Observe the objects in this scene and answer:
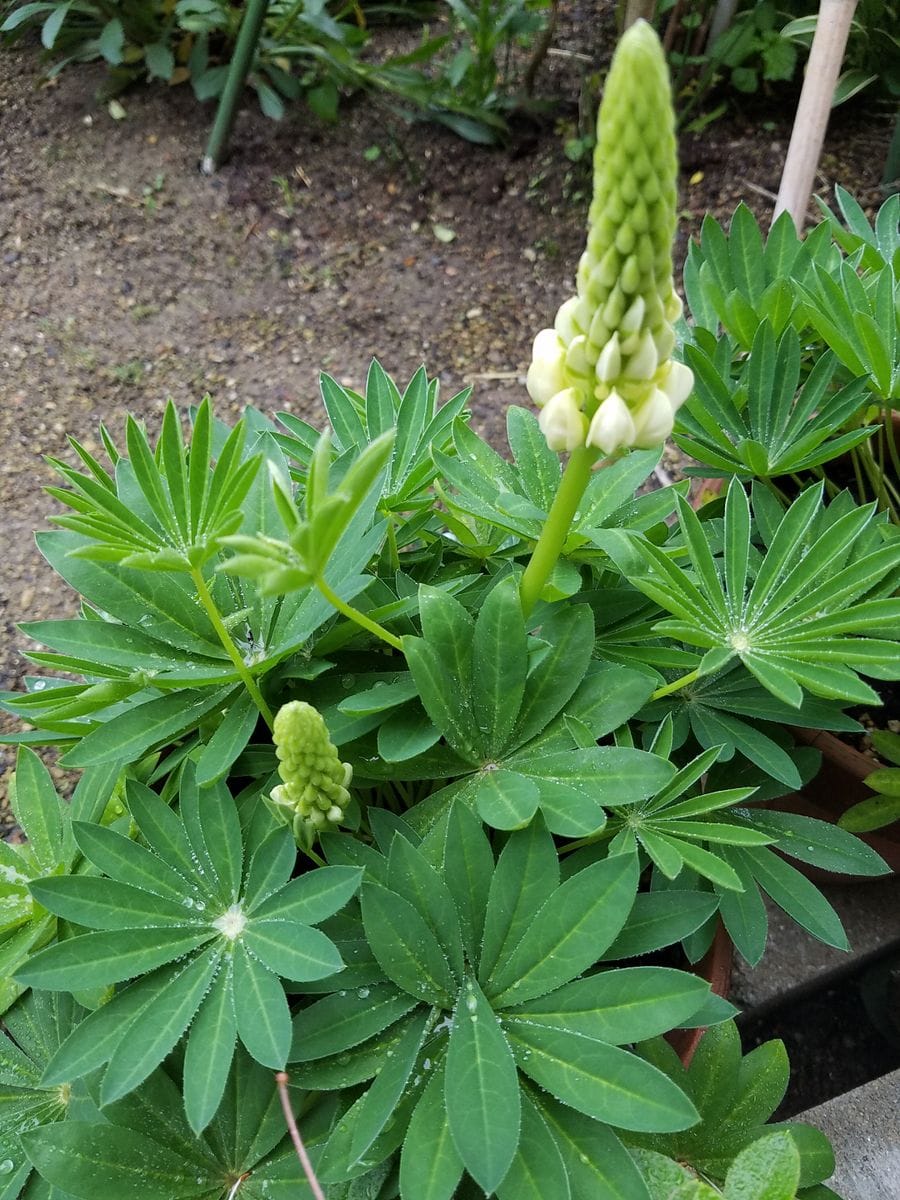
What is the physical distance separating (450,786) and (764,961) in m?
0.82

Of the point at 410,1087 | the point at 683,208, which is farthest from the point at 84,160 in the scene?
the point at 410,1087

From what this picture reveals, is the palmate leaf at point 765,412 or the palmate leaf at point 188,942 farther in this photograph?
the palmate leaf at point 765,412

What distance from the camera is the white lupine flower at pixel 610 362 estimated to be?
59 cm

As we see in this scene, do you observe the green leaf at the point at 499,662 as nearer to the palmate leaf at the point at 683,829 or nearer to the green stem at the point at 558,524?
the green stem at the point at 558,524

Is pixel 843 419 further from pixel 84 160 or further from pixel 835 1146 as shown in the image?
pixel 84 160

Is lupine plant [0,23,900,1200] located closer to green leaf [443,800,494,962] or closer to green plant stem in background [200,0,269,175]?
green leaf [443,800,494,962]

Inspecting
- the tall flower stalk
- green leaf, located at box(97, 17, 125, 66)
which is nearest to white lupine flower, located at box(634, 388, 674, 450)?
the tall flower stalk

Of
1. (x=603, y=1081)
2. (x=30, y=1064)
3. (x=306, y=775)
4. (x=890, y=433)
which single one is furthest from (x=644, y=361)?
(x=30, y=1064)

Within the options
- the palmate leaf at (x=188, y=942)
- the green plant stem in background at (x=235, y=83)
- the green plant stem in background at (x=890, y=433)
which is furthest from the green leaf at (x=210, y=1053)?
Answer: the green plant stem in background at (x=235, y=83)

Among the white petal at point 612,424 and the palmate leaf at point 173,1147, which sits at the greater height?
the white petal at point 612,424

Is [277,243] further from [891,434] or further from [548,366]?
[548,366]

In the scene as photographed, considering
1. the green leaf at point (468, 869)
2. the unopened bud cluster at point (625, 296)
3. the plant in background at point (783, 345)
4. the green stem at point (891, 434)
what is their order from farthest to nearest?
the green stem at point (891, 434) → the plant in background at point (783, 345) → the green leaf at point (468, 869) → the unopened bud cluster at point (625, 296)

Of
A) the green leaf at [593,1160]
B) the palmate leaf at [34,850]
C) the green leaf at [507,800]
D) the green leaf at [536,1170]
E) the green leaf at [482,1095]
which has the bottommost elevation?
the palmate leaf at [34,850]

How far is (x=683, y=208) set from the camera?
2.34m
